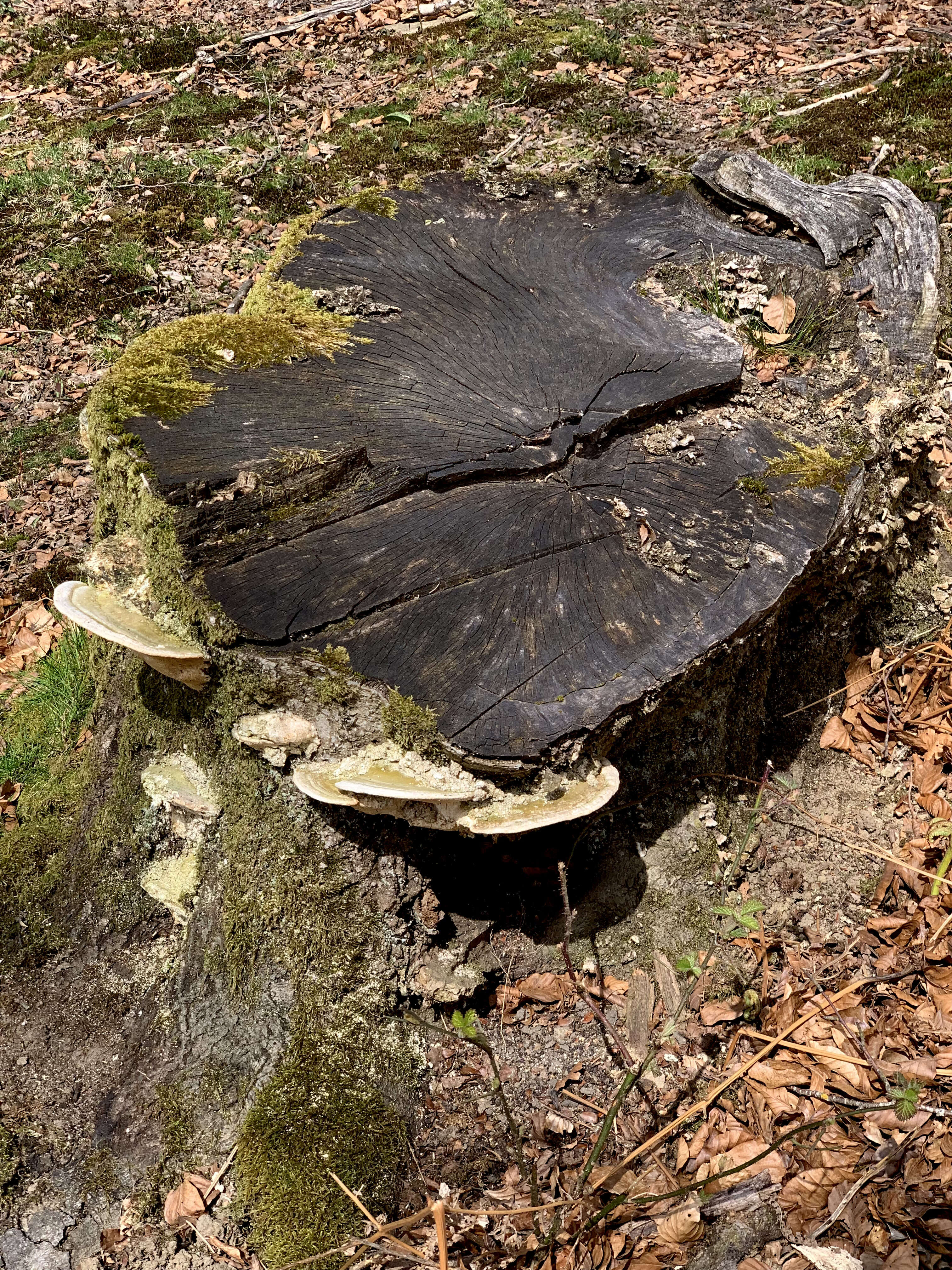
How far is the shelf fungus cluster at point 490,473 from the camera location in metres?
2.23

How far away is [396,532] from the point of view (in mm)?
2508

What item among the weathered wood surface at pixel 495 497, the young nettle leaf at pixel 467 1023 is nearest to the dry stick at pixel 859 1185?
the young nettle leaf at pixel 467 1023

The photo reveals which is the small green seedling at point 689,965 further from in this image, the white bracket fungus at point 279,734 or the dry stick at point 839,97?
the dry stick at point 839,97

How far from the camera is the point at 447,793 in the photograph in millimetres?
2072

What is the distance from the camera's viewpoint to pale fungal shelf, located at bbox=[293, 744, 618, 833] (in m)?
2.09

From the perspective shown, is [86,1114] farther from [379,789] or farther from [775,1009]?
[775,1009]

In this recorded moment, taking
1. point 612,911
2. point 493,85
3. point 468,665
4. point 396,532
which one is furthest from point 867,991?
point 493,85

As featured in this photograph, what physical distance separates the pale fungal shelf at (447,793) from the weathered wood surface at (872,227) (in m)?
2.10

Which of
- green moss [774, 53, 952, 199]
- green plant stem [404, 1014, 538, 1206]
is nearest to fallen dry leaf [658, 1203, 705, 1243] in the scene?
green plant stem [404, 1014, 538, 1206]

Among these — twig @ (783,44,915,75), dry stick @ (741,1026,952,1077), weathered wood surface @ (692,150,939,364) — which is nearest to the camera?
dry stick @ (741,1026,952,1077)

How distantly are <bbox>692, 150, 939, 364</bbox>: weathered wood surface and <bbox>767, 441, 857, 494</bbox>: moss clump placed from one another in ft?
2.19

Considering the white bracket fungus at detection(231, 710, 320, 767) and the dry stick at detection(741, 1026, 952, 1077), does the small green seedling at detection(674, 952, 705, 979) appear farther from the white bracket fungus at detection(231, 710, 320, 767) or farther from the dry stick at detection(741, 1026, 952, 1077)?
the white bracket fungus at detection(231, 710, 320, 767)

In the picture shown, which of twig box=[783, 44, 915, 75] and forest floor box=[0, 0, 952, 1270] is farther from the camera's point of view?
twig box=[783, 44, 915, 75]

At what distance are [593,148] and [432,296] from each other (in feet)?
14.6
